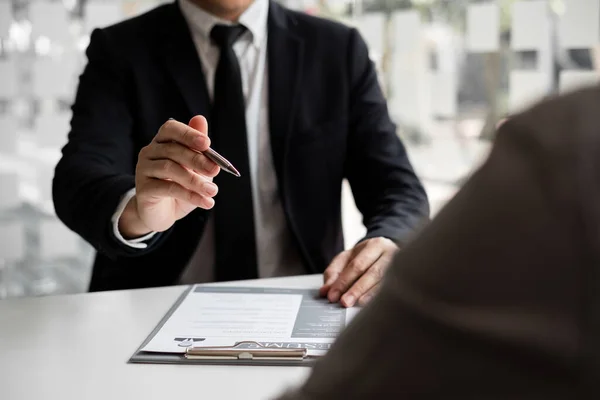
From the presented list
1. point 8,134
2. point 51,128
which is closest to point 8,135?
point 8,134

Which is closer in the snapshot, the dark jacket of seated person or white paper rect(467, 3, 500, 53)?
the dark jacket of seated person

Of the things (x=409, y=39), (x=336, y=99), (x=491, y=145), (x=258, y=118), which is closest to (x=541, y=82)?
(x=409, y=39)

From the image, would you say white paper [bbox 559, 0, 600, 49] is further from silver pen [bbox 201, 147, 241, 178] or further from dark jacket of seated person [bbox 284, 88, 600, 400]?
dark jacket of seated person [bbox 284, 88, 600, 400]

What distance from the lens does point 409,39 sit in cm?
260

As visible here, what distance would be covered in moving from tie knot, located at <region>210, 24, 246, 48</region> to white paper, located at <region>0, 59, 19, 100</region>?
1008mm

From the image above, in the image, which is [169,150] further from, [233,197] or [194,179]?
[233,197]

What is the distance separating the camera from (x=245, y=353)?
0.87 metres

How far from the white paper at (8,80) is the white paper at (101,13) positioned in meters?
0.26

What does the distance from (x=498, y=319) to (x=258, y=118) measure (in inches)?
51.0

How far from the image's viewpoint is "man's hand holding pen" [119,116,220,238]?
3.39 feet

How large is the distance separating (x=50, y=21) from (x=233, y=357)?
5.75ft

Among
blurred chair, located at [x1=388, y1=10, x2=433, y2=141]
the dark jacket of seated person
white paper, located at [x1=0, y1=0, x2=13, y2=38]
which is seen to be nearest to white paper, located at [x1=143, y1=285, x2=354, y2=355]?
the dark jacket of seated person

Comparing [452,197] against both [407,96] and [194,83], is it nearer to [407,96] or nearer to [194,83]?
[194,83]

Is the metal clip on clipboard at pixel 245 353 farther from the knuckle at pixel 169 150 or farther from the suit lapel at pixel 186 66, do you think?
the suit lapel at pixel 186 66
